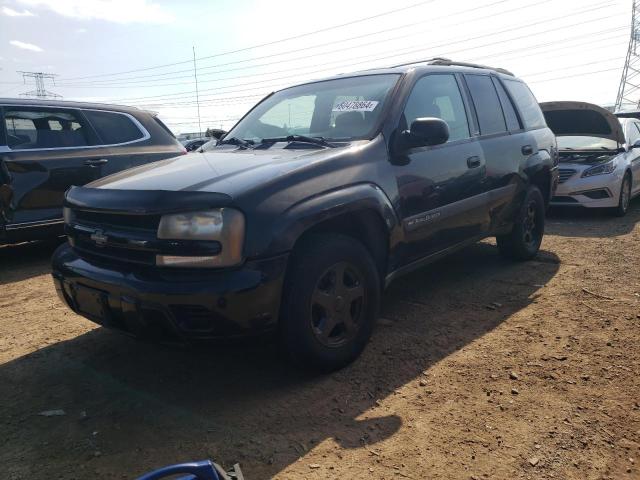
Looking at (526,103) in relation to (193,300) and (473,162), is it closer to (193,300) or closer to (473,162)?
(473,162)

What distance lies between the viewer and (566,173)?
7.64 metres

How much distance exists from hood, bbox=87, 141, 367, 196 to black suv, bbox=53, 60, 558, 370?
0.02 metres

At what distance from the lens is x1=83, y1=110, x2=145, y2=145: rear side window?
570 centimetres

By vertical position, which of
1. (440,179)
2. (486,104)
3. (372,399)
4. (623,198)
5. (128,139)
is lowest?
(372,399)

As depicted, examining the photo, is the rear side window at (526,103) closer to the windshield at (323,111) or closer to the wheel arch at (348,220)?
the windshield at (323,111)

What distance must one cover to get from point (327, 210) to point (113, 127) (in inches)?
162

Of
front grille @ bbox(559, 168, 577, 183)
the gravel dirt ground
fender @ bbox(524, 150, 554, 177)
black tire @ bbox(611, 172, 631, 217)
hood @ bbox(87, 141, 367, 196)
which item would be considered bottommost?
the gravel dirt ground

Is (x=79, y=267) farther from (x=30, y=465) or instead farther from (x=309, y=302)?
(x=309, y=302)

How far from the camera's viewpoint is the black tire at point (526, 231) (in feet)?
15.7

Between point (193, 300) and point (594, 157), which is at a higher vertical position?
point (594, 157)

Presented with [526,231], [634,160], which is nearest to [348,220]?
[526,231]

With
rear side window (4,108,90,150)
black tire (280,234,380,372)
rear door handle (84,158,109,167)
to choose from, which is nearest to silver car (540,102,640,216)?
black tire (280,234,380,372)

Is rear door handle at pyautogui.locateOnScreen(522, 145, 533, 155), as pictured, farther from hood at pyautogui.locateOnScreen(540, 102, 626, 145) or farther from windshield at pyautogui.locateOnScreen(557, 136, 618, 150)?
hood at pyautogui.locateOnScreen(540, 102, 626, 145)

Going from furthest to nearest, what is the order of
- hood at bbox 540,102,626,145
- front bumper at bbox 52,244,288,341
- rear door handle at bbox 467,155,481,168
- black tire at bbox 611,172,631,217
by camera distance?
hood at bbox 540,102,626,145 < black tire at bbox 611,172,631,217 < rear door handle at bbox 467,155,481,168 < front bumper at bbox 52,244,288,341
